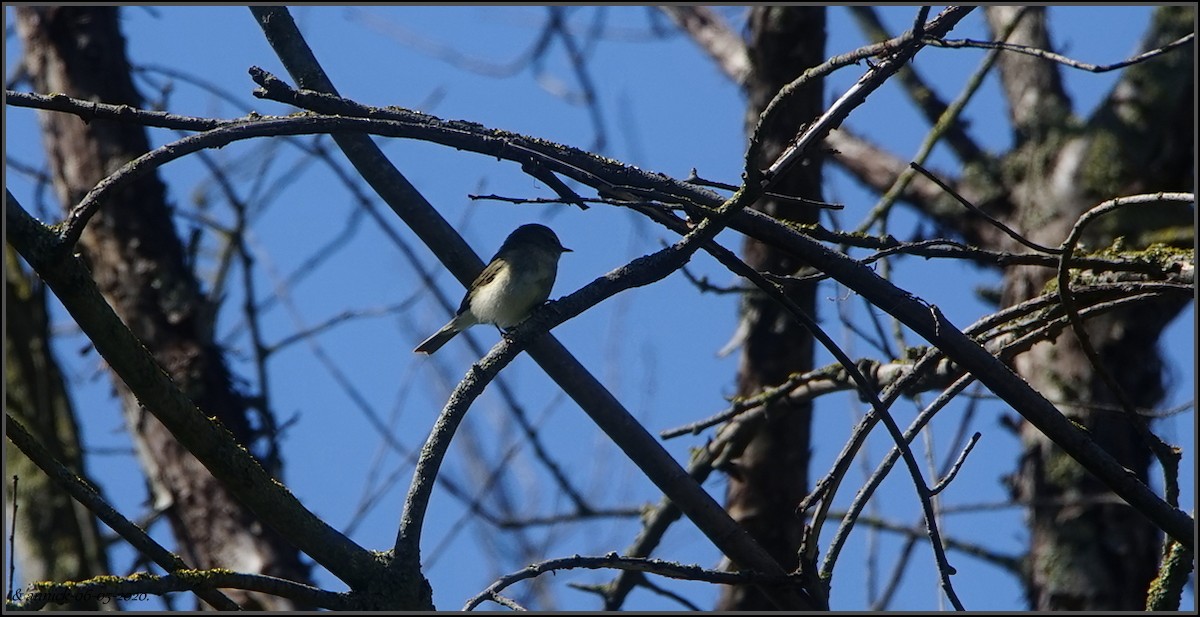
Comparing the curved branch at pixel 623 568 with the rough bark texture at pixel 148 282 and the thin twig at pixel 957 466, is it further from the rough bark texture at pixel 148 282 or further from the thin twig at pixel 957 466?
the rough bark texture at pixel 148 282

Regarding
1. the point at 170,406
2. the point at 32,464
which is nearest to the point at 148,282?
the point at 32,464

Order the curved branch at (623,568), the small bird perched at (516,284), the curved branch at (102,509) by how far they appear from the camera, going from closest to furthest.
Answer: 1. the curved branch at (102,509)
2. the curved branch at (623,568)
3. the small bird perched at (516,284)

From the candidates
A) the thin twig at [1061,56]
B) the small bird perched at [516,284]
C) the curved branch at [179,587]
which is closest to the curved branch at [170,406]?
the curved branch at [179,587]

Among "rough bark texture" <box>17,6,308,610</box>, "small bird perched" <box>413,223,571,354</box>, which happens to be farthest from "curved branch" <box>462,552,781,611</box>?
"rough bark texture" <box>17,6,308,610</box>

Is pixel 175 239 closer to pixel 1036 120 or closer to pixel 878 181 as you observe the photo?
pixel 878 181

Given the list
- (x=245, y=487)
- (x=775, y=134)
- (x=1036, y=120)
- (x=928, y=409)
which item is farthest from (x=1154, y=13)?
(x=245, y=487)

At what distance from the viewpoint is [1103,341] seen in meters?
6.93

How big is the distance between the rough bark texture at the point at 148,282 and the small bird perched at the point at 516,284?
1.35 metres

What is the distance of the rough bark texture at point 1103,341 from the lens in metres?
6.68

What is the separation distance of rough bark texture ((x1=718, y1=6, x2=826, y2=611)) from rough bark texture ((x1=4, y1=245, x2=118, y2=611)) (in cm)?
351

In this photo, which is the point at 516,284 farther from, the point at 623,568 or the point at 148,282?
the point at 623,568

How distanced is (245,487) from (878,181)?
6.93m

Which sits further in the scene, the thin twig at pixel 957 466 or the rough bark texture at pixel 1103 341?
→ the rough bark texture at pixel 1103 341

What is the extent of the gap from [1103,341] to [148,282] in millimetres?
5436
